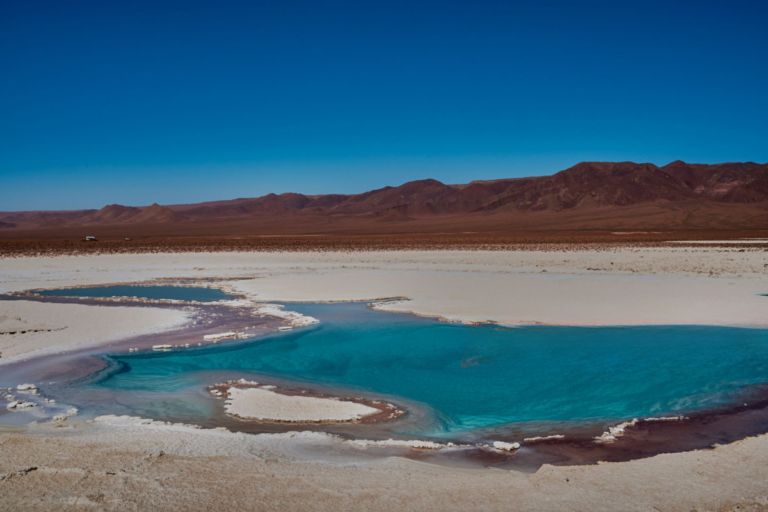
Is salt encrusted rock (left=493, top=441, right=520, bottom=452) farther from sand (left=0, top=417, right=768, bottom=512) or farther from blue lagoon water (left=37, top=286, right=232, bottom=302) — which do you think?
blue lagoon water (left=37, top=286, right=232, bottom=302)

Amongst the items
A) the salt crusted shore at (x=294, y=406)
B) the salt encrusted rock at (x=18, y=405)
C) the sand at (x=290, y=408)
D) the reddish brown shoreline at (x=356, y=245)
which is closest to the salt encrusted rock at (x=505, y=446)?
the salt crusted shore at (x=294, y=406)

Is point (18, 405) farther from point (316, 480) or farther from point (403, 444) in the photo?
point (403, 444)

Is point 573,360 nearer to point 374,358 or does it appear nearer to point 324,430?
point 374,358

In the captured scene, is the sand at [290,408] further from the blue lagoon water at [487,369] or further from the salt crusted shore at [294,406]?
the blue lagoon water at [487,369]

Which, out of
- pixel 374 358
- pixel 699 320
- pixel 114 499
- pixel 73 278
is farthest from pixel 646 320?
pixel 73 278

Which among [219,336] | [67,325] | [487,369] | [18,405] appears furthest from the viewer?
[67,325]

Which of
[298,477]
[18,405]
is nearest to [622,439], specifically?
[298,477]

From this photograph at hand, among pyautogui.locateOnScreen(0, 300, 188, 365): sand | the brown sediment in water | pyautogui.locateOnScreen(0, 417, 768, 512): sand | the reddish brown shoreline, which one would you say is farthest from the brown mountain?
pyautogui.locateOnScreen(0, 417, 768, 512): sand
